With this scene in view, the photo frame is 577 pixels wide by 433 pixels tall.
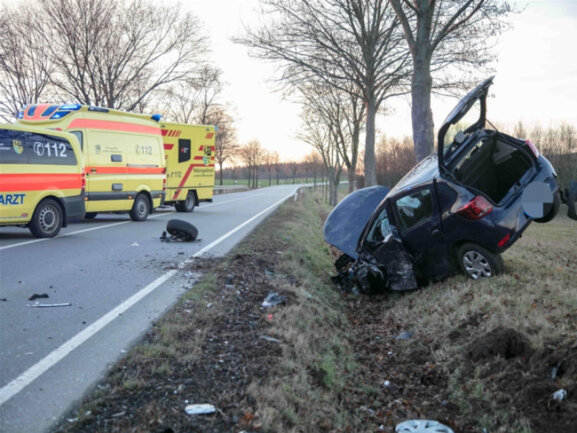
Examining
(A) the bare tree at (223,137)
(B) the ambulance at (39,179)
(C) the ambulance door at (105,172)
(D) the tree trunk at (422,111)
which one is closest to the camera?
(B) the ambulance at (39,179)

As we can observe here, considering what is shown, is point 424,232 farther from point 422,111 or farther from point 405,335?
point 422,111

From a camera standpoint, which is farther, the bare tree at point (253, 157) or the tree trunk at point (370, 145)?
the bare tree at point (253, 157)

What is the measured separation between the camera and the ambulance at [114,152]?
1286 cm

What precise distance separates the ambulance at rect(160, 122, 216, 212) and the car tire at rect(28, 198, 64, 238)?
311 inches

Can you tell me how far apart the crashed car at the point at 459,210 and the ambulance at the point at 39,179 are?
6702 mm

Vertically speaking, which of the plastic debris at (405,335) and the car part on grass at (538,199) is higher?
the car part on grass at (538,199)

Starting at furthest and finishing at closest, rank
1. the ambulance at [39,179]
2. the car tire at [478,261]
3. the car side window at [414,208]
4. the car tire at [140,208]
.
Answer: the car tire at [140,208]
the ambulance at [39,179]
the car side window at [414,208]
the car tire at [478,261]

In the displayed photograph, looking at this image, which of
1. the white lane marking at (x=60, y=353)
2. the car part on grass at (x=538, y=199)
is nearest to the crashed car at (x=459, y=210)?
the car part on grass at (x=538, y=199)

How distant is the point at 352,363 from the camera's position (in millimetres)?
4605

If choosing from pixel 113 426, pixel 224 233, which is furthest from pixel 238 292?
pixel 224 233

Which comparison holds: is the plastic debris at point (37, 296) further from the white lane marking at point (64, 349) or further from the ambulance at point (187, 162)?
the ambulance at point (187, 162)

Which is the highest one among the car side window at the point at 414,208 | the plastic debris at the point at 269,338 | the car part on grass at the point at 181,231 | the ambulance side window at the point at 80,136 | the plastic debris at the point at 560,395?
the ambulance side window at the point at 80,136

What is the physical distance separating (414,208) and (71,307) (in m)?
4.51

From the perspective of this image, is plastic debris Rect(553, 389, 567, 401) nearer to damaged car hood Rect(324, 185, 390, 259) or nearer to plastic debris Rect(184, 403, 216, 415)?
plastic debris Rect(184, 403, 216, 415)
